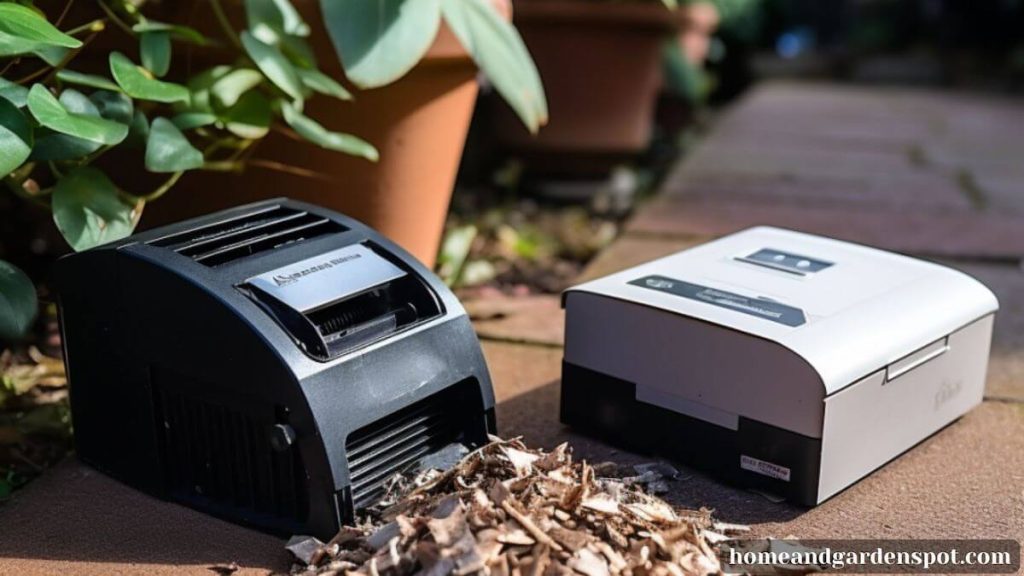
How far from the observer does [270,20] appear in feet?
4.96

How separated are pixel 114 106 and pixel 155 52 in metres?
0.11

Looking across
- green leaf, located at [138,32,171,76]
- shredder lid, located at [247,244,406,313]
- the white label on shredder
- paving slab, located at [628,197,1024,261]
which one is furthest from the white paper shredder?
paving slab, located at [628,197,1024,261]

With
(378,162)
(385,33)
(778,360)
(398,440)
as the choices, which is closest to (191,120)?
(385,33)

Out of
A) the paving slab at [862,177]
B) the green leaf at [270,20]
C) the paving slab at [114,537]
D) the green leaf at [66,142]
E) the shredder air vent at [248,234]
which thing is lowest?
the paving slab at [862,177]

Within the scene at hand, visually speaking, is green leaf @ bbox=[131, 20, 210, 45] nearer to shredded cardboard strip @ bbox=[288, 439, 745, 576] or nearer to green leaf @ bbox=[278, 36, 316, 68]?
green leaf @ bbox=[278, 36, 316, 68]

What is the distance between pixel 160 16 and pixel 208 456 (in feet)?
2.44

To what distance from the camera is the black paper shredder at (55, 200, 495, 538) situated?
3.58 feet

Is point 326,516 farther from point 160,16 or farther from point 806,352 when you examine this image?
point 160,16

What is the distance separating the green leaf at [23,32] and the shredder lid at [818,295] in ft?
2.15

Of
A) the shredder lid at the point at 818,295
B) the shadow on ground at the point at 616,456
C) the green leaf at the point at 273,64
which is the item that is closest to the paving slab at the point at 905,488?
the shadow on ground at the point at 616,456

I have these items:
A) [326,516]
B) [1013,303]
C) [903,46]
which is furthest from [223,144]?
[903,46]

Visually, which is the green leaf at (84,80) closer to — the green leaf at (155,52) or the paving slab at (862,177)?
the green leaf at (155,52)

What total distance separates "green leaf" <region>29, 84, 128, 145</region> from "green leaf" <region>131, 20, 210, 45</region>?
19 centimetres

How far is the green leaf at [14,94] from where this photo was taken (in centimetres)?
119
